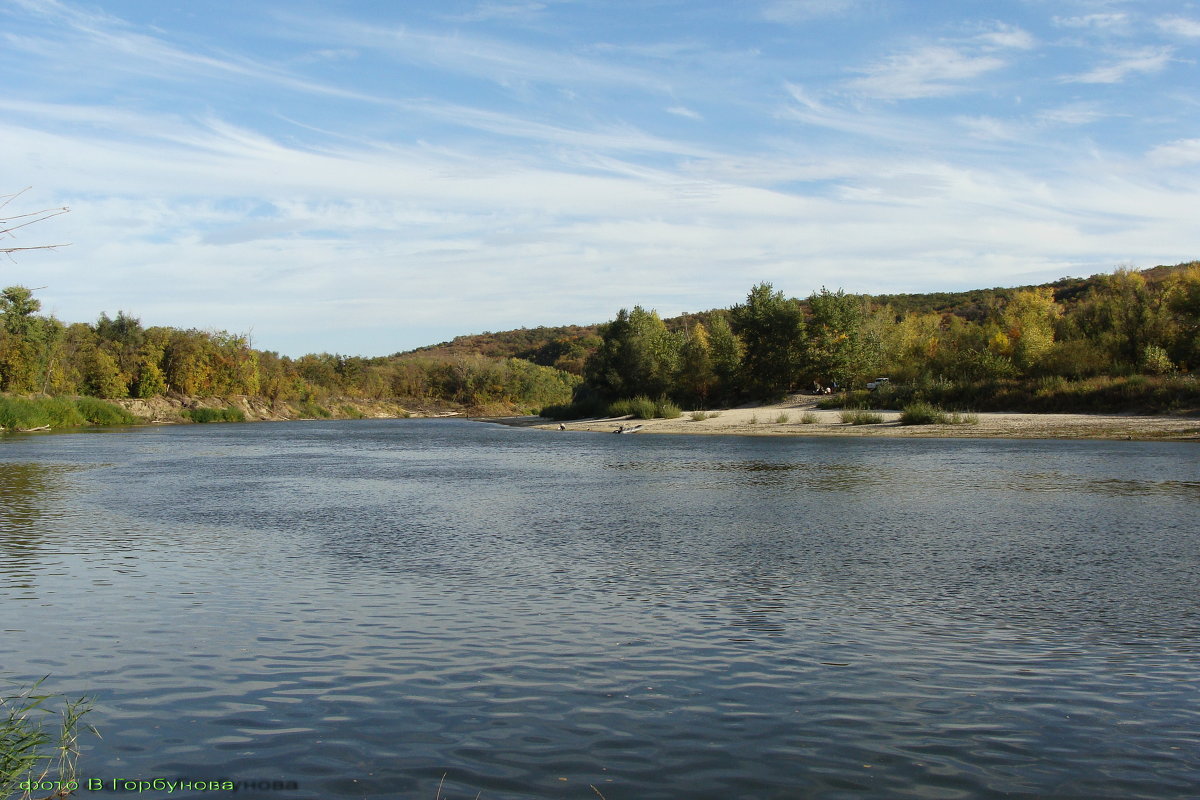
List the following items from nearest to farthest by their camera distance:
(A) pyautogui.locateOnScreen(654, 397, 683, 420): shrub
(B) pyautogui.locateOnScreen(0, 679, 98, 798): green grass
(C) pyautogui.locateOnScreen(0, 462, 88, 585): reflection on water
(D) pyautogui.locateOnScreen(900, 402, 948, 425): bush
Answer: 1. (B) pyautogui.locateOnScreen(0, 679, 98, 798): green grass
2. (C) pyautogui.locateOnScreen(0, 462, 88, 585): reflection on water
3. (D) pyautogui.locateOnScreen(900, 402, 948, 425): bush
4. (A) pyautogui.locateOnScreen(654, 397, 683, 420): shrub

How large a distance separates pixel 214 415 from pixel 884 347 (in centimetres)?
6946

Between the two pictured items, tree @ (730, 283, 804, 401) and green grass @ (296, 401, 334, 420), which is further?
green grass @ (296, 401, 334, 420)

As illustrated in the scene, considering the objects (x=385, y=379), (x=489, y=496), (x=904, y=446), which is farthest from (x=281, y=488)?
(x=385, y=379)

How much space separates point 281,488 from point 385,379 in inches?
4735

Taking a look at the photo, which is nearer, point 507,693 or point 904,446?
point 507,693

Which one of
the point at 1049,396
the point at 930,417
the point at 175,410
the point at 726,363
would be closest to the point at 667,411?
the point at 726,363

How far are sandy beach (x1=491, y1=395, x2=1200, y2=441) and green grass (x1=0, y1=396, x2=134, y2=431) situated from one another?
38674 mm

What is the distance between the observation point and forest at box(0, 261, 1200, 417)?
48469 millimetres

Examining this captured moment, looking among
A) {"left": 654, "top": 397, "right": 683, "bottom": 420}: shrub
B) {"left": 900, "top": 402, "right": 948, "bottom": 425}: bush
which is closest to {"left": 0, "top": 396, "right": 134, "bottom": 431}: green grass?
{"left": 654, "top": 397, "right": 683, "bottom": 420}: shrub

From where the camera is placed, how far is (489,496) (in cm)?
2120

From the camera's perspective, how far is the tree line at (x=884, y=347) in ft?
164

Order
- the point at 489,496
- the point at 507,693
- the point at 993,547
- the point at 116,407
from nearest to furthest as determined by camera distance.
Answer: the point at 507,693, the point at 993,547, the point at 489,496, the point at 116,407

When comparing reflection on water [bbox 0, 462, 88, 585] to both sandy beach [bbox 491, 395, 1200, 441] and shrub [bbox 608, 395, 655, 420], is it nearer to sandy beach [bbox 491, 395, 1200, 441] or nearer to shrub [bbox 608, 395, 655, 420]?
sandy beach [bbox 491, 395, 1200, 441]

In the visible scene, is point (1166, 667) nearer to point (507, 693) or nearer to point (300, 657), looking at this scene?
point (507, 693)
